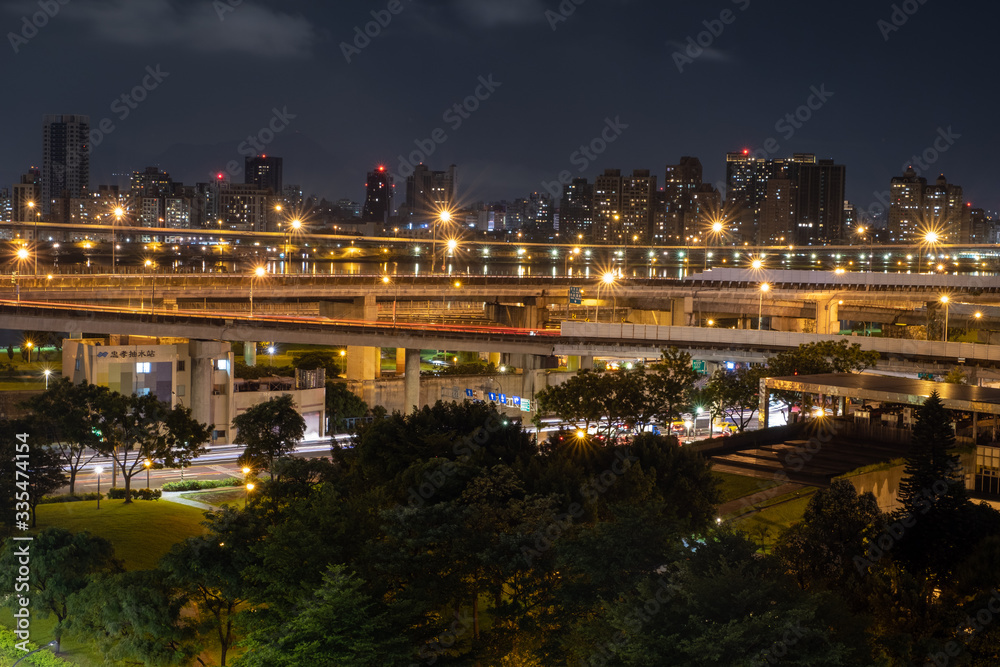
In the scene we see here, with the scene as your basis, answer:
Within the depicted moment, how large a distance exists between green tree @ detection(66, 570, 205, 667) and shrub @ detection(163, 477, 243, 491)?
15.1 metres

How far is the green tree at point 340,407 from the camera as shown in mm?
47781

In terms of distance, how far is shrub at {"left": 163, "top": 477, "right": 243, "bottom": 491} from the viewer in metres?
35.1

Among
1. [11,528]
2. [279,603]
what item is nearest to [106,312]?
[11,528]

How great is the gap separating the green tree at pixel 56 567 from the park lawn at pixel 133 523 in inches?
129

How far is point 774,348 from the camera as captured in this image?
48031 mm

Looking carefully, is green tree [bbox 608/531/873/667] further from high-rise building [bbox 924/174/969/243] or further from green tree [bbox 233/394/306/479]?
high-rise building [bbox 924/174/969/243]

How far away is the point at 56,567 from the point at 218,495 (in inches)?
499

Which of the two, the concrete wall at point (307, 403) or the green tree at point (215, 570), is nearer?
the green tree at point (215, 570)

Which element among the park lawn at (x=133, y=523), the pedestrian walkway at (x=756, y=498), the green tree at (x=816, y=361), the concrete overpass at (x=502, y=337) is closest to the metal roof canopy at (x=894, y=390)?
the green tree at (x=816, y=361)

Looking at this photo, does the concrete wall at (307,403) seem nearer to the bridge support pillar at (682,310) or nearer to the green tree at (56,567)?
the green tree at (56,567)

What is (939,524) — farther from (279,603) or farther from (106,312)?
(106,312)

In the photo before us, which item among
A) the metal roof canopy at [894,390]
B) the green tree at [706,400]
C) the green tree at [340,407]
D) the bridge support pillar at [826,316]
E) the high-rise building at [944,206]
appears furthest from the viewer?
the high-rise building at [944,206]

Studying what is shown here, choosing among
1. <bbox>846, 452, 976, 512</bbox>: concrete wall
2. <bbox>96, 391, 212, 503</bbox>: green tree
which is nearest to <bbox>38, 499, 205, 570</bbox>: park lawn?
<bbox>96, 391, 212, 503</bbox>: green tree

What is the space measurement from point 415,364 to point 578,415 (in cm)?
2041
